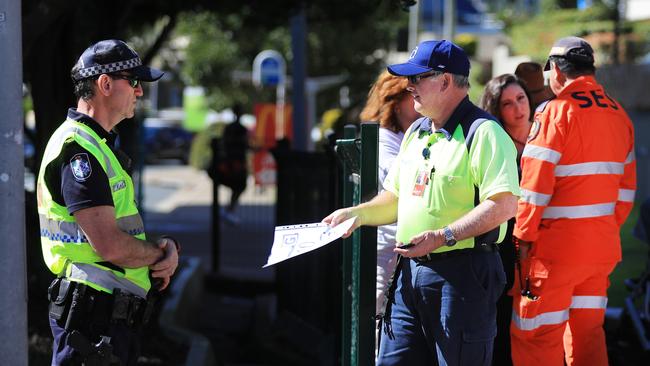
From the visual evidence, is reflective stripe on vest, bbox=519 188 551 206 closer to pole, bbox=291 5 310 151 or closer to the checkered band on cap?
the checkered band on cap

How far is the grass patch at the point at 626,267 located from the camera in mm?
8719

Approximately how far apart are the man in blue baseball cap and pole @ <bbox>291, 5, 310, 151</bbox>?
7.67 meters

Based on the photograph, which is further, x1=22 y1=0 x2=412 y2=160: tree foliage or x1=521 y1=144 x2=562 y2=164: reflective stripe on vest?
x1=22 y1=0 x2=412 y2=160: tree foliage

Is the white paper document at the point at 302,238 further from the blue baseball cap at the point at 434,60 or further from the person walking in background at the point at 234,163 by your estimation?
the person walking in background at the point at 234,163

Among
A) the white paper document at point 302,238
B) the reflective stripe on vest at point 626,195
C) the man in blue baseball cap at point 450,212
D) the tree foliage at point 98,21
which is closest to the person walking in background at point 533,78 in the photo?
the tree foliage at point 98,21

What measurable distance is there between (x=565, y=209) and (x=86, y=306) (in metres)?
2.29

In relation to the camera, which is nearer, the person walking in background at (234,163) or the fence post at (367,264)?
the fence post at (367,264)

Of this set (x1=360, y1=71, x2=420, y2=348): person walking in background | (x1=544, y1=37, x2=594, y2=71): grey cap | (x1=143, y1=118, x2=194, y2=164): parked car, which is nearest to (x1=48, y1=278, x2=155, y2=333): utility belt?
(x1=360, y1=71, x2=420, y2=348): person walking in background

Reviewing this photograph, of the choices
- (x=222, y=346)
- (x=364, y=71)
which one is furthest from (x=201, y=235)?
(x=364, y=71)

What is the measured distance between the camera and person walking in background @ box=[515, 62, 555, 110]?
5809 mm

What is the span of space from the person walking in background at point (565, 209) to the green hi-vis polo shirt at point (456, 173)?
28.5 inches

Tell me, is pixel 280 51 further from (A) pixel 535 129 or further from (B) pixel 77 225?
(B) pixel 77 225

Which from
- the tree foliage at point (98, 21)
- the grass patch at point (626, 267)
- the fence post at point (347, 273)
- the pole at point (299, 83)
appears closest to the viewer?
the fence post at point (347, 273)

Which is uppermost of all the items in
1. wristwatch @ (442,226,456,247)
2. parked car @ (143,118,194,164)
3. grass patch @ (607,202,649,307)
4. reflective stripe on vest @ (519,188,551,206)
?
reflective stripe on vest @ (519,188,551,206)
